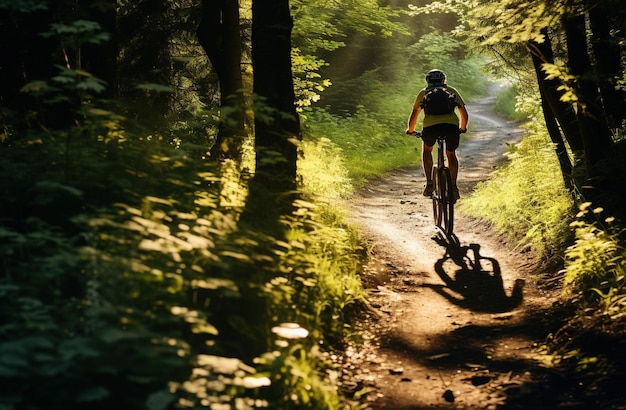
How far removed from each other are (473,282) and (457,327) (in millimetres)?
1556

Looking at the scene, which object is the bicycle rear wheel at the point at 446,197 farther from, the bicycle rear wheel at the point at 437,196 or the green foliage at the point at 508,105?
the green foliage at the point at 508,105

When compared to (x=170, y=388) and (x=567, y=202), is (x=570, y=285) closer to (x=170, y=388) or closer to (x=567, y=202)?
(x=567, y=202)

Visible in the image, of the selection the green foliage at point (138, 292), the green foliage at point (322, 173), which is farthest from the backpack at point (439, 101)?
the green foliage at point (138, 292)

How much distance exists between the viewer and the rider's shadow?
274 inches

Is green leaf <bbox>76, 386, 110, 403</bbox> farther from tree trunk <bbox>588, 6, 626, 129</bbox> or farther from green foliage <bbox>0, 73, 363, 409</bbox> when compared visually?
tree trunk <bbox>588, 6, 626, 129</bbox>

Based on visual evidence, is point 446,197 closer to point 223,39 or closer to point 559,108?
point 559,108

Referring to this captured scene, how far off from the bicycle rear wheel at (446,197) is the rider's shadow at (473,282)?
41 centimetres

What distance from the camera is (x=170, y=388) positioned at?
10.1 ft

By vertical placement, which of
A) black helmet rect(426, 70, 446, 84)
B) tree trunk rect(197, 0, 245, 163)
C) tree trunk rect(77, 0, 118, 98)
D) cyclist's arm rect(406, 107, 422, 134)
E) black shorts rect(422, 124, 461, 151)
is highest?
tree trunk rect(197, 0, 245, 163)

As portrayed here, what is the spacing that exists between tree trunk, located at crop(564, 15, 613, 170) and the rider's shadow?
1877 millimetres

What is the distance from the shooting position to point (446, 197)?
31.4 ft

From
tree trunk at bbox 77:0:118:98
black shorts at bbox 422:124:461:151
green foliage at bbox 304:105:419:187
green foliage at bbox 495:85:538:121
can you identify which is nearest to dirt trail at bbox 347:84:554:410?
black shorts at bbox 422:124:461:151

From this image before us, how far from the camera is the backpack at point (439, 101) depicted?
30.5 feet

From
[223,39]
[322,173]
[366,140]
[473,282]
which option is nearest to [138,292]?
[473,282]
